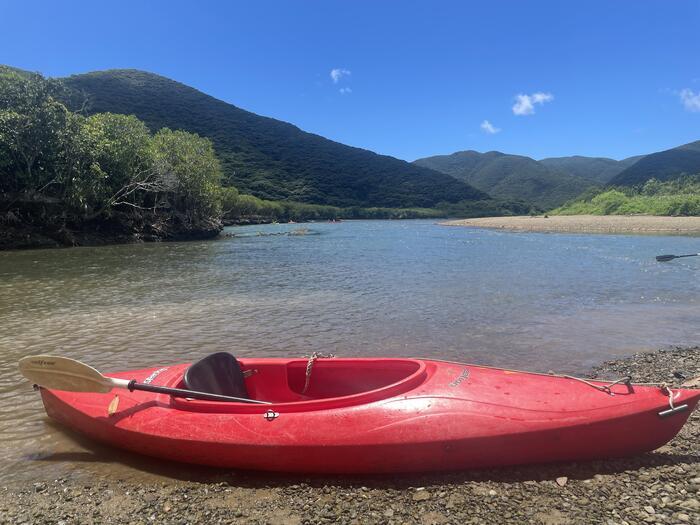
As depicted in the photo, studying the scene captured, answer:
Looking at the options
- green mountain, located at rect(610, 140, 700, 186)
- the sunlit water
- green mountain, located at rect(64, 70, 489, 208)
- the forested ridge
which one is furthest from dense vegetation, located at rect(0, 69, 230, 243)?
green mountain, located at rect(610, 140, 700, 186)

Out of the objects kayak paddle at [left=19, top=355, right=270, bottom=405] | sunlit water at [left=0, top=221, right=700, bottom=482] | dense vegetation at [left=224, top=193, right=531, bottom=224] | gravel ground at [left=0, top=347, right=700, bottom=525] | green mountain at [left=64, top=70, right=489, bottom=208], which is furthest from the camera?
green mountain at [left=64, top=70, right=489, bottom=208]

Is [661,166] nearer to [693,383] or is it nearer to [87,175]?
[87,175]

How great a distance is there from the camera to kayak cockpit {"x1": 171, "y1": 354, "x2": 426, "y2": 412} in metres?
4.63

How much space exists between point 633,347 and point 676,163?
113878 millimetres

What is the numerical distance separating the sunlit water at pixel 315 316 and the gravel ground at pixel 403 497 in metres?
0.47

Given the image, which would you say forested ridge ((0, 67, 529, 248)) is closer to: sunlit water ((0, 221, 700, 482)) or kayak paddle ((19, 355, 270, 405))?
sunlit water ((0, 221, 700, 482))

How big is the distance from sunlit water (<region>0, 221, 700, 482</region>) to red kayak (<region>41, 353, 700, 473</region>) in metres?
0.74

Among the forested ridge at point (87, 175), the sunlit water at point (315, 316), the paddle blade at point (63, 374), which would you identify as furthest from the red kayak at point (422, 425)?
the forested ridge at point (87, 175)

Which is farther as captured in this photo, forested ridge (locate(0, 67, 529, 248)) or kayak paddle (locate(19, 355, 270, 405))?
forested ridge (locate(0, 67, 529, 248))

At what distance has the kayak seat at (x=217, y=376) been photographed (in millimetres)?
4445

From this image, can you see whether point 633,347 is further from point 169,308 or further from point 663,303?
point 169,308

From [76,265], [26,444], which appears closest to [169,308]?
[26,444]

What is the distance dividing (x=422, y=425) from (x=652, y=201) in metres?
Answer: 60.3

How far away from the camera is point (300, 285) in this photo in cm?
1469
